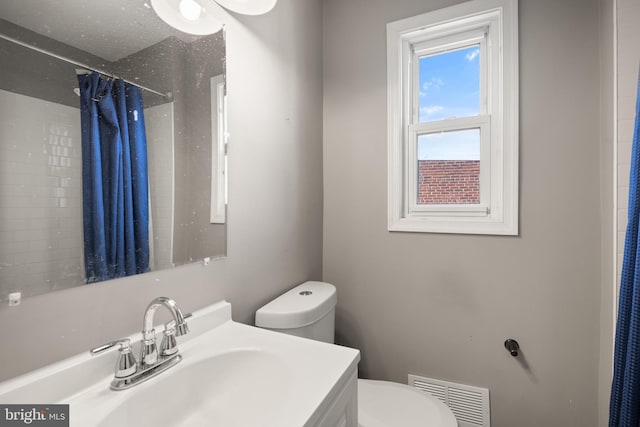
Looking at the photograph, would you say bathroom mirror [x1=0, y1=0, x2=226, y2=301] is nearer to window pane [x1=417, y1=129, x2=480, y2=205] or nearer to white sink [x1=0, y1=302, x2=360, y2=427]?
white sink [x1=0, y1=302, x2=360, y2=427]

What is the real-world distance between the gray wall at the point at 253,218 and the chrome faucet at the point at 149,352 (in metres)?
0.08

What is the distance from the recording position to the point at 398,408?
3.59 feet

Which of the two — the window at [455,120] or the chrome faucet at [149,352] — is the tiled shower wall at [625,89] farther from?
the chrome faucet at [149,352]

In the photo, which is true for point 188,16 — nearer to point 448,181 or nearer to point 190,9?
point 190,9

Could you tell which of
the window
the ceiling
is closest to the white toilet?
the window

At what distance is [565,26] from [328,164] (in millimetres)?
1189

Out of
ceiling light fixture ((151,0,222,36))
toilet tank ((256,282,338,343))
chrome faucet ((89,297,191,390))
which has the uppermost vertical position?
ceiling light fixture ((151,0,222,36))

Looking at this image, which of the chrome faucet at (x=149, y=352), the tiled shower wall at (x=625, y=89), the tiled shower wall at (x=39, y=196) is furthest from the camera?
the tiled shower wall at (x=625, y=89)

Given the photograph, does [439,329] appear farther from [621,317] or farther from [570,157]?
[570,157]

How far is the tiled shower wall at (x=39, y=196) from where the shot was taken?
1.74 ft

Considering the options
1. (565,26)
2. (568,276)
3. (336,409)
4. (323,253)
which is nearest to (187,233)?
(336,409)

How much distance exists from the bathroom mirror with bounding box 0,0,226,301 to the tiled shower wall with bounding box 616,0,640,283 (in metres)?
1.38

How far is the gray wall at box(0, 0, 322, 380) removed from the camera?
0.59m

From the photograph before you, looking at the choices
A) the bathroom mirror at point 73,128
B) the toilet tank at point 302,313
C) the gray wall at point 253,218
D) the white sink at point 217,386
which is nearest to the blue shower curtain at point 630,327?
the white sink at point 217,386
